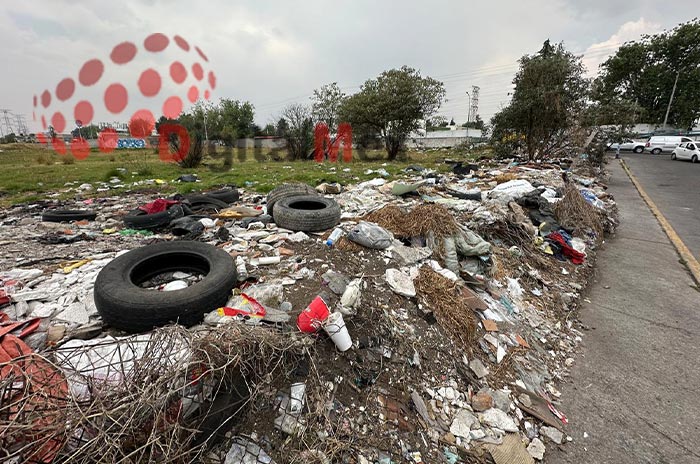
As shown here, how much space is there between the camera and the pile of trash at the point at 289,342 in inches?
51.8

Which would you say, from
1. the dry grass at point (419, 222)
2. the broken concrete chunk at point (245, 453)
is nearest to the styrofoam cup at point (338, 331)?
the broken concrete chunk at point (245, 453)

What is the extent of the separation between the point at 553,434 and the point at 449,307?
1.08 metres

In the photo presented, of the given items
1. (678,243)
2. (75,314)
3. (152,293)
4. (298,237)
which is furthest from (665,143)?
(75,314)

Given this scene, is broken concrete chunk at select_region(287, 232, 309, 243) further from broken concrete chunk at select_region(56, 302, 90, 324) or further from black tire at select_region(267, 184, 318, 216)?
broken concrete chunk at select_region(56, 302, 90, 324)

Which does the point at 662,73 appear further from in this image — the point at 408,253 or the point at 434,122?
the point at 408,253

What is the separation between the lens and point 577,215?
5.39m

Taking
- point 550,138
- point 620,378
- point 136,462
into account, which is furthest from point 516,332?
point 550,138

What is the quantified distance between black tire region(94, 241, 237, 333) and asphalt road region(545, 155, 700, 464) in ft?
8.21

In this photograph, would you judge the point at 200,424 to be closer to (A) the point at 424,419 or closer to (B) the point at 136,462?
(B) the point at 136,462

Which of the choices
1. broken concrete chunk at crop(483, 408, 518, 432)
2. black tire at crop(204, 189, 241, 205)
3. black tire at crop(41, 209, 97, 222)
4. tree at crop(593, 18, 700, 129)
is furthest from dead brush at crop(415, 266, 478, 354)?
tree at crop(593, 18, 700, 129)

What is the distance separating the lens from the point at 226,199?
19.8 ft

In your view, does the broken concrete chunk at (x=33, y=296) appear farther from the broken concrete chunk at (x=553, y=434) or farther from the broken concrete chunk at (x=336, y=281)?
the broken concrete chunk at (x=553, y=434)

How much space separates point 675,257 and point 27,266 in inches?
336

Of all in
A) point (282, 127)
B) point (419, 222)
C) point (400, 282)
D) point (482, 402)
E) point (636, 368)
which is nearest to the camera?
point (482, 402)
